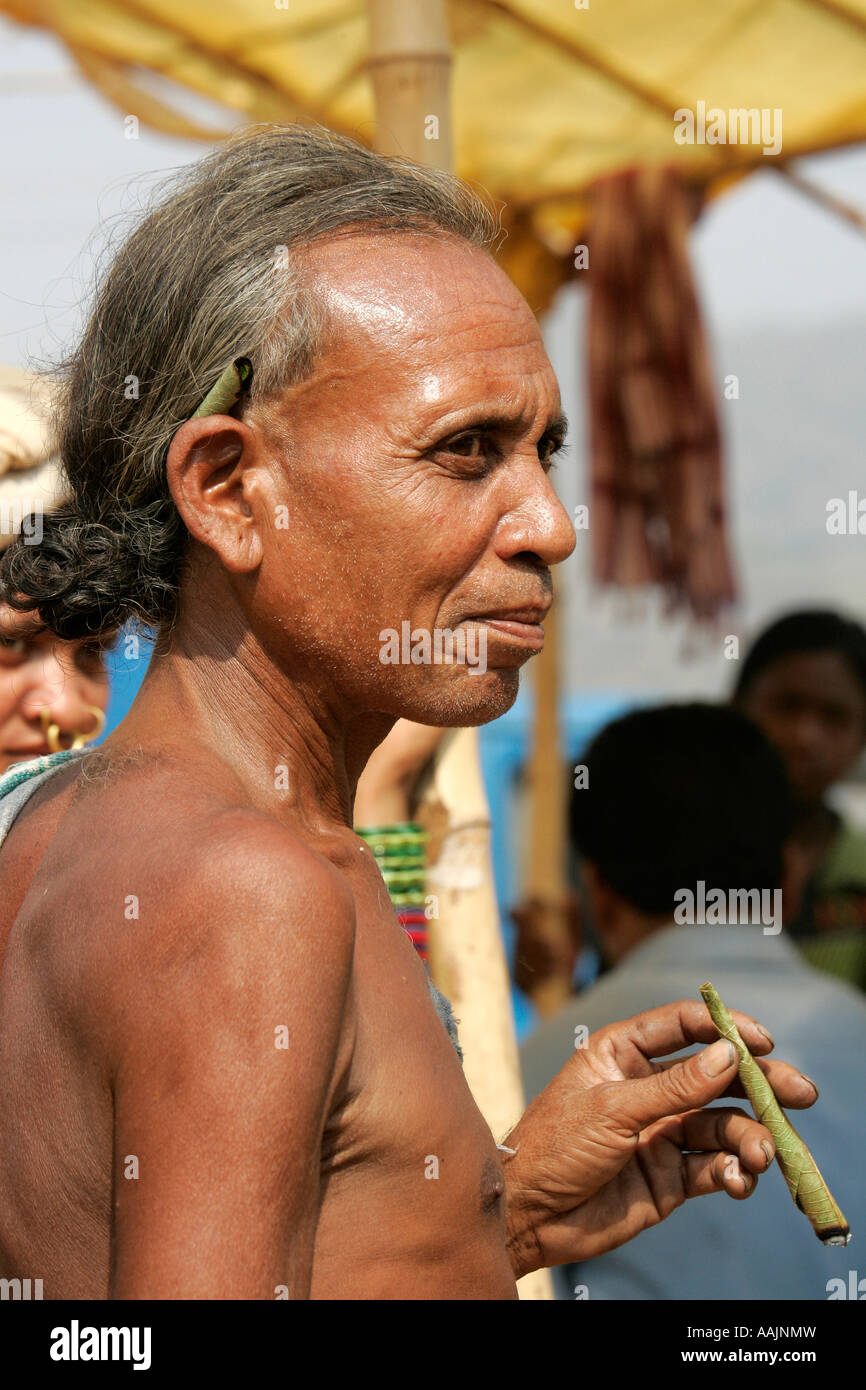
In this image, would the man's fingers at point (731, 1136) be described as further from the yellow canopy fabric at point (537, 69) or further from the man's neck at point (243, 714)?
the yellow canopy fabric at point (537, 69)

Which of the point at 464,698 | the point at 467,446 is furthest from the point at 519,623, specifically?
the point at 467,446

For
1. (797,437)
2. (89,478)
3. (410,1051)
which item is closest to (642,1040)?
(410,1051)

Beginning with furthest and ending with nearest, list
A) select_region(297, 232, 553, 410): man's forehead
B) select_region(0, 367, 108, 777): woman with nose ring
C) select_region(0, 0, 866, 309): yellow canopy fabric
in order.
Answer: select_region(0, 0, 866, 309): yellow canopy fabric, select_region(0, 367, 108, 777): woman with nose ring, select_region(297, 232, 553, 410): man's forehead

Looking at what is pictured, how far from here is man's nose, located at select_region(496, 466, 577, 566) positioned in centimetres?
157

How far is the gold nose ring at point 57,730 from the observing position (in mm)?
2523

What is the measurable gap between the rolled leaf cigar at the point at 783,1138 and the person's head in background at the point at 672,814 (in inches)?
66.9

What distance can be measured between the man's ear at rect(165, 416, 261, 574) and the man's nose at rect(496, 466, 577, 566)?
281mm

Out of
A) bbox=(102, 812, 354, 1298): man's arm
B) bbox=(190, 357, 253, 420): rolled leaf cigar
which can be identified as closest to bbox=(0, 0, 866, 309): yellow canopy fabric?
bbox=(190, 357, 253, 420): rolled leaf cigar

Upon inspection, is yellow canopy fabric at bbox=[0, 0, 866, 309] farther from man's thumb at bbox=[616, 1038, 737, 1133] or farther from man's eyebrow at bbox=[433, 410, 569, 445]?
man's thumb at bbox=[616, 1038, 737, 1133]

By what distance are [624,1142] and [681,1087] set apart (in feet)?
0.57

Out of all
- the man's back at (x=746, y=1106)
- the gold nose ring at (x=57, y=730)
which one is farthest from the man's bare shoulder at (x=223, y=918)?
the man's back at (x=746, y=1106)

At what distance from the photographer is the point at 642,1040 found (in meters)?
1.96

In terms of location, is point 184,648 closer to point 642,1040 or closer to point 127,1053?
point 127,1053

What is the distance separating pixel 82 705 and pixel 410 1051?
4.31 ft
